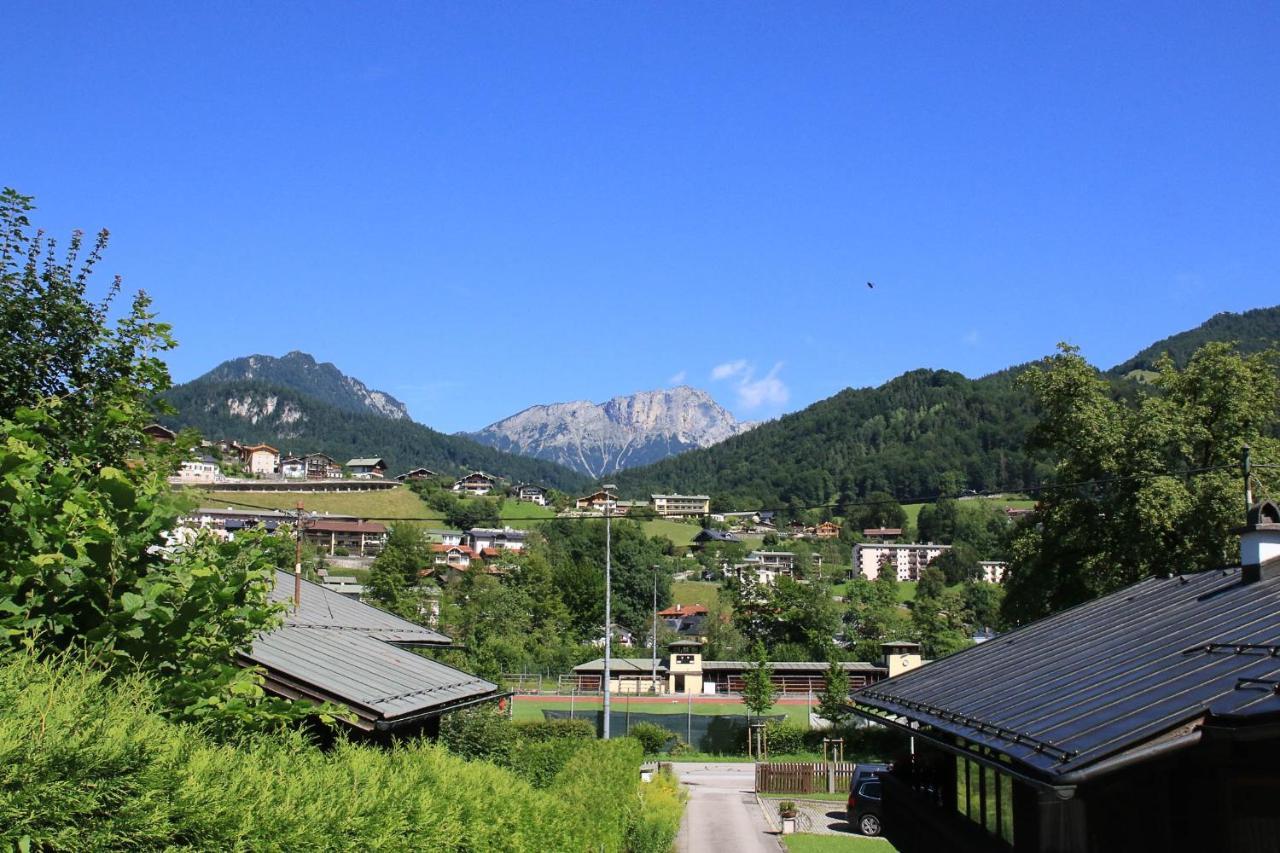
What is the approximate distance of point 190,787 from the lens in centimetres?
461

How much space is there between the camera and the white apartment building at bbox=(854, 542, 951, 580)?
495 ft

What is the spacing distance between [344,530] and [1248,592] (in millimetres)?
137223

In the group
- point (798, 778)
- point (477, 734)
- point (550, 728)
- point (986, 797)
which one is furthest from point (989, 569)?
point (986, 797)

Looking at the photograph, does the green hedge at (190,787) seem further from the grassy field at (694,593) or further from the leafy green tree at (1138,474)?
the grassy field at (694,593)

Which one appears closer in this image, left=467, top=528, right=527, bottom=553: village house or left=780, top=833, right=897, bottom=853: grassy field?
left=780, top=833, right=897, bottom=853: grassy field

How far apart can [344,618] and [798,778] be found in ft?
76.0

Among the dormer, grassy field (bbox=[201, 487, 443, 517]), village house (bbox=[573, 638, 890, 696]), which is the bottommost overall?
village house (bbox=[573, 638, 890, 696])

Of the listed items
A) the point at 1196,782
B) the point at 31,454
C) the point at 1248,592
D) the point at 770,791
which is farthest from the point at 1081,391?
the point at 31,454

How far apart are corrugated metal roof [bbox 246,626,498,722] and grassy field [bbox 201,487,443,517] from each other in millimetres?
119541

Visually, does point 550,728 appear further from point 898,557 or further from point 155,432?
point 898,557

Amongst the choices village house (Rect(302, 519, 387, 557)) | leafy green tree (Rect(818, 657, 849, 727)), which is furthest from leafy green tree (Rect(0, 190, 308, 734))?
village house (Rect(302, 519, 387, 557))

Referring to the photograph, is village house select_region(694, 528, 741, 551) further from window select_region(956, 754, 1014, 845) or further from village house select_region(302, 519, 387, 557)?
window select_region(956, 754, 1014, 845)

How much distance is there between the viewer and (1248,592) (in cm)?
943

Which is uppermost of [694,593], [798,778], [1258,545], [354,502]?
[354,502]
